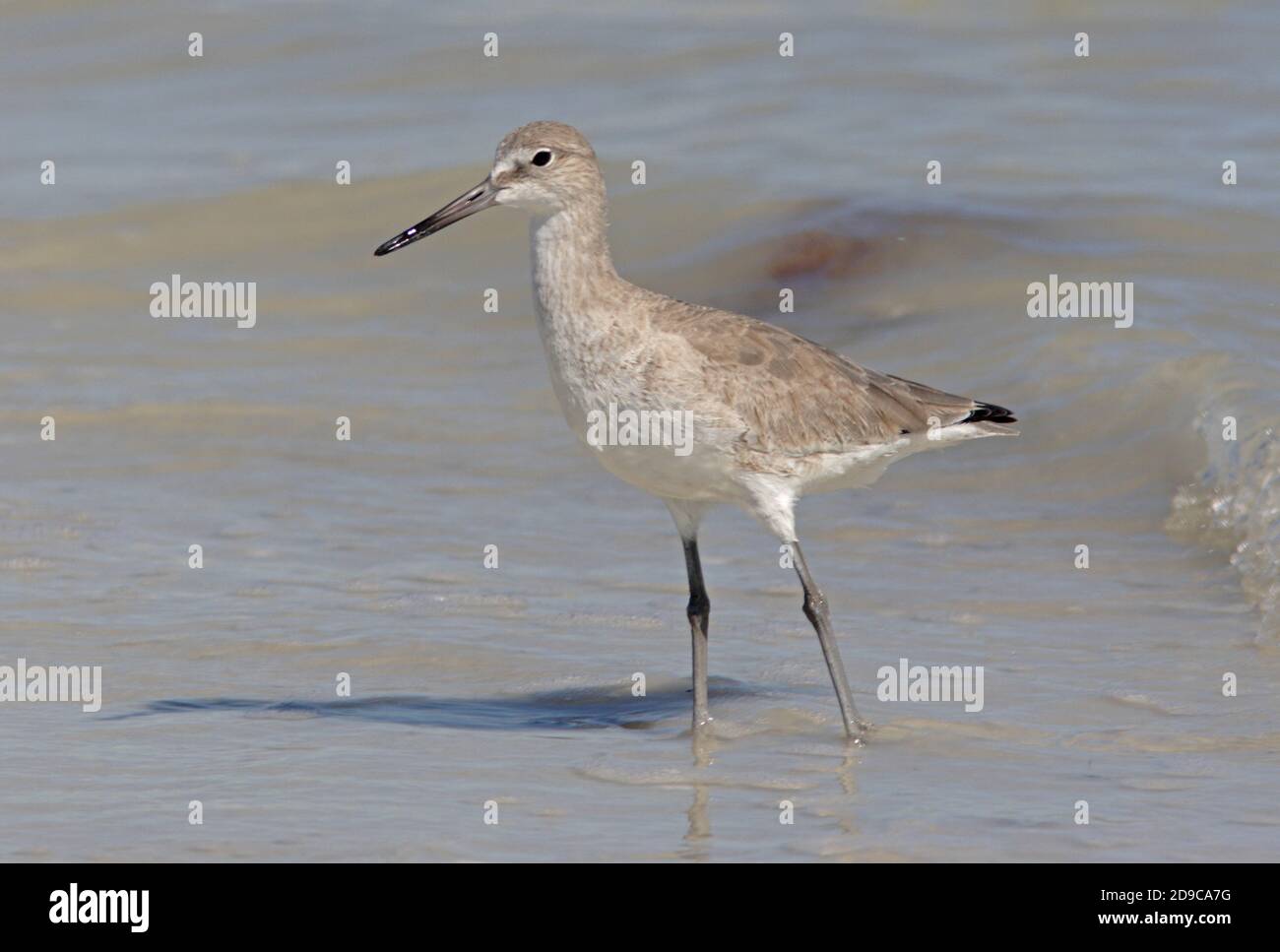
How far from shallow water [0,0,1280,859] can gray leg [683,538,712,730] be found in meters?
0.11

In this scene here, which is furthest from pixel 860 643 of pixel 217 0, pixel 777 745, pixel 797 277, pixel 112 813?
pixel 217 0

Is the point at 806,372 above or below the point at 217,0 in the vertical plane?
below

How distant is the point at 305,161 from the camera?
15.1 metres

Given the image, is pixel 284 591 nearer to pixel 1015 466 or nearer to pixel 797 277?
pixel 1015 466

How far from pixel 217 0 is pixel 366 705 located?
1197 cm

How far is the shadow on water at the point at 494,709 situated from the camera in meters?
7.10

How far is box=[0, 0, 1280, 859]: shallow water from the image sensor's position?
20.8ft
